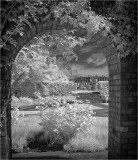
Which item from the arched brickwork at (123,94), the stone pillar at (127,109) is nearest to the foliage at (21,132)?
the arched brickwork at (123,94)

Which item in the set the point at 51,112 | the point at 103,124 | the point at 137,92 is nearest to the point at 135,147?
the point at 137,92

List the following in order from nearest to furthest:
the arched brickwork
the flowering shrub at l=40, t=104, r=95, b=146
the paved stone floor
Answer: the arched brickwork
the paved stone floor
the flowering shrub at l=40, t=104, r=95, b=146

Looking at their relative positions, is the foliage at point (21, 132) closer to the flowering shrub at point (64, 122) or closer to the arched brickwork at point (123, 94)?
the flowering shrub at point (64, 122)

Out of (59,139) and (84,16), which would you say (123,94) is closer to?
(84,16)

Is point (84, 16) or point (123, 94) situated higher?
point (84, 16)

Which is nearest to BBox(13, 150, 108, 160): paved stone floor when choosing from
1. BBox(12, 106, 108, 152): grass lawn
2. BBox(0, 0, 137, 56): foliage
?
BBox(12, 106, 108, 152): grass lawn

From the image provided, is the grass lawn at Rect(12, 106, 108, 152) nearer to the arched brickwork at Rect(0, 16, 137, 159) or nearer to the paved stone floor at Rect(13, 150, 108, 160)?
the paved stone floor at Rect(13, 150, 108, 160)

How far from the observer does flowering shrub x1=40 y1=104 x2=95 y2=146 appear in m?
6.82

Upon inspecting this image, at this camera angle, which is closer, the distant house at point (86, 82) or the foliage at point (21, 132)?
the foliage at point (21, 132)

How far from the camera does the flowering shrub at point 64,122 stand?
22.4 ft

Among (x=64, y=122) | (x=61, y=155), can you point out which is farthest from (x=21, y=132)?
(x=61, y=155)

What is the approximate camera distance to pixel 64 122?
6820mm

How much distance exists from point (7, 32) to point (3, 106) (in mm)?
1319

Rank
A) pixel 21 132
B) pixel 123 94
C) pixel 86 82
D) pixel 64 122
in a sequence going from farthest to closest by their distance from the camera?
pixel 86 82 → pixel 21 132 → pixel 64 122 → pixel 123 94
